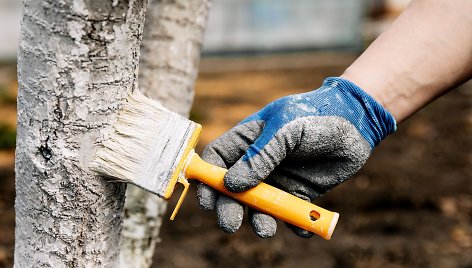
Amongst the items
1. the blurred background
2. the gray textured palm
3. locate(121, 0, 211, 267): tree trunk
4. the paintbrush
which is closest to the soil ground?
the blurred background

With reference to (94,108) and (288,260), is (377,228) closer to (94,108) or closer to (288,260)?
(288,260)

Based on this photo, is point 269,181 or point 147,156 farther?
point 269,181

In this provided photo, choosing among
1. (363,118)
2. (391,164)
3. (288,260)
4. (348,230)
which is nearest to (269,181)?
(363,118)

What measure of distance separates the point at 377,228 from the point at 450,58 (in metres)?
1.93

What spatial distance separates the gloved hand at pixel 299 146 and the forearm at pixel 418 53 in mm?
62

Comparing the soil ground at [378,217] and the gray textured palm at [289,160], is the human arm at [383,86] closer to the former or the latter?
the gray textured palm at [289,160]

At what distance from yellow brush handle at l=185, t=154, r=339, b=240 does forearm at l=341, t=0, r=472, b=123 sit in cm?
36

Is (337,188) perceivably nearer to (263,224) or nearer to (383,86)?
(383,86)

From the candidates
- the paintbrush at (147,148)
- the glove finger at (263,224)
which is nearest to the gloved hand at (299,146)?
the glove finger at (263,224)

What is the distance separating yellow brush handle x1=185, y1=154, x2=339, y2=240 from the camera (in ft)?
4.54

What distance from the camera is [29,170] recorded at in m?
1.29

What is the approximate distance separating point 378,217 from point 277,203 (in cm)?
221

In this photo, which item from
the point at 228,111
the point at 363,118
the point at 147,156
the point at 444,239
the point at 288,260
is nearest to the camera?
the point at 147,156

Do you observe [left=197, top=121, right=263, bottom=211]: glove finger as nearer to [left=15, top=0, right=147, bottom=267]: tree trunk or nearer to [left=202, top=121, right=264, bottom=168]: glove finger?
[left=202, top=121, right=264, bottom=168]: glove finger
